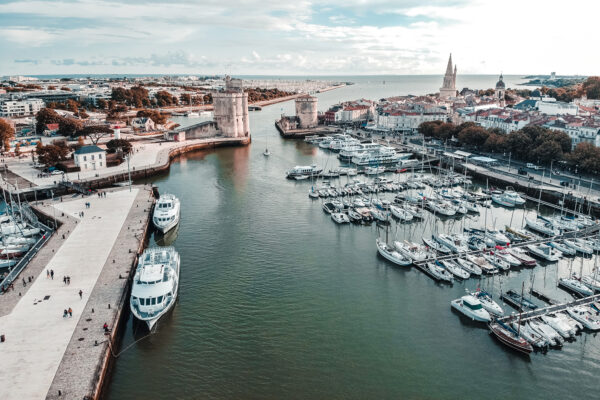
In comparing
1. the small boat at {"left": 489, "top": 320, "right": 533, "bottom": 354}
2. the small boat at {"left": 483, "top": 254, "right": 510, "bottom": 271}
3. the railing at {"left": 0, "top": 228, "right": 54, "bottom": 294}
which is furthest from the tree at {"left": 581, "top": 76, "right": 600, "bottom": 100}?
the railing at {"left": 0, "top": 228, "right": 54, "bottom": 294}

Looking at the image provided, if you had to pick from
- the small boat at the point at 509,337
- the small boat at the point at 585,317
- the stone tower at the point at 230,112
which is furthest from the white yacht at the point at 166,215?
the stone tower at the point at 230,112

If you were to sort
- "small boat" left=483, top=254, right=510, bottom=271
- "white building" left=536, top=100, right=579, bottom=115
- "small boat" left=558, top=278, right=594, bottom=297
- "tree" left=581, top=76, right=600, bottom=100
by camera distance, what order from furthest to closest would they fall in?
"tree" left=581, top=76, right=600, bottom=100
"white building" left=536, top=100, right=579, bottom=115
"small boat" left=483, top=254, right=510, bottom=271
"small boat" left=558, top=278, right=594, bottom=297

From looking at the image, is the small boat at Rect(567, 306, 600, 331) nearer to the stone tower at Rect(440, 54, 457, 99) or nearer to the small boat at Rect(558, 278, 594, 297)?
the small boat at Rect(558, 278, 594, 297)

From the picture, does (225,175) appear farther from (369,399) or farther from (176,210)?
(369,399)

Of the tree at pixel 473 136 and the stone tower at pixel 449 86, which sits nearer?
the tree at pixel 473 136

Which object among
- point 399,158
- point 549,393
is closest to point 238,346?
point 549,393

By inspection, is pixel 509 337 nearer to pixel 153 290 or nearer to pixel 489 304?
pixel 489 304

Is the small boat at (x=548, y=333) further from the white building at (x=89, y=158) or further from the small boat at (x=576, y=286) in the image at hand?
the white building at (x=89, y=158)
